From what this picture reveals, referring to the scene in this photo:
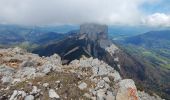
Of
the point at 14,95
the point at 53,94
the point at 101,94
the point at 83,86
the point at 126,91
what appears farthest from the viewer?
the point at 126,91

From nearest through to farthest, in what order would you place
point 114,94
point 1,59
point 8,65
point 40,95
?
point 40,95, point 114,94, point 8,65, point 1,59

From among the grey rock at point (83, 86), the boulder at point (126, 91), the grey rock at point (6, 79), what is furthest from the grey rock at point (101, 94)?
the grey rock at point (6, 79)

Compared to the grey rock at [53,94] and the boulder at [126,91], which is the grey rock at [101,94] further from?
the grey rock at [53,94]

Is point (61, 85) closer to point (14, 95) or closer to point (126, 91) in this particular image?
point (14, 95)

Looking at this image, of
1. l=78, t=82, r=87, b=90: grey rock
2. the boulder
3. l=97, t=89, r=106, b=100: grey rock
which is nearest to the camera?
l=97, t=89, r=106, b=100: grey rock

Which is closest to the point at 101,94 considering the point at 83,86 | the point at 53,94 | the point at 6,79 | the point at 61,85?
the point at 83,86

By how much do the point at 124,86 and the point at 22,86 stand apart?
15.0 meters

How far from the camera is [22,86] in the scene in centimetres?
4175

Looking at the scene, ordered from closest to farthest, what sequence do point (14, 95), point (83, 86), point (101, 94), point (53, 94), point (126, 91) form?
point (14, 95) → point (53, 94) → point (101, 94) → point (83, 86) → point (126, 91)

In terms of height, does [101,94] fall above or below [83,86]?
below

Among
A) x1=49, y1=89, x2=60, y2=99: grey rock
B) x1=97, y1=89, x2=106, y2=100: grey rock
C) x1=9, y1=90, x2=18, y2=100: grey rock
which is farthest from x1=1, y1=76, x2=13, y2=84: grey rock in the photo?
x1=97, y1=89, x2=106, y2=100: grey rock

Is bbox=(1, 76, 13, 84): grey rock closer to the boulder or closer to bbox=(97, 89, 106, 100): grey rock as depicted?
bbox=(97, 89, 106, 100): grey rock

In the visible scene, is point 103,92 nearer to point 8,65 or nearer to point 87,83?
point 87,83

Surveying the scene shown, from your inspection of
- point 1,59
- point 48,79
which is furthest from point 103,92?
point 1,59
